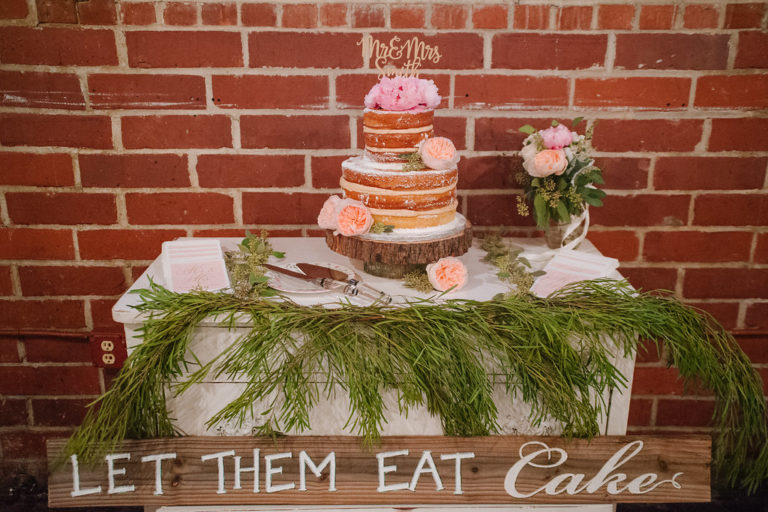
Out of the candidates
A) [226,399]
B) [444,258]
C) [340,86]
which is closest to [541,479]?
[444,258]

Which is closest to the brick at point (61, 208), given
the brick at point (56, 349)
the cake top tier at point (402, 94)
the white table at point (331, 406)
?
the brick at point (56, 349)

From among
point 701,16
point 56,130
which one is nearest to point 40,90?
point 56,130

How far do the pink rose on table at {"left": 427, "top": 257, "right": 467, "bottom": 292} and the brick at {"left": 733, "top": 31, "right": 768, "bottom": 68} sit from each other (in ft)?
2.96

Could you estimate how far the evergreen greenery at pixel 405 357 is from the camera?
3.60ft

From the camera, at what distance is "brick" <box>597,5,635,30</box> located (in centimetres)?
149

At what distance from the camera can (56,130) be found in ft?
5.09

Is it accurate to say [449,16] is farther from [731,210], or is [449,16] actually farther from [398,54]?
[731,210]

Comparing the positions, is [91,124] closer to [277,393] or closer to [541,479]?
[277,393]

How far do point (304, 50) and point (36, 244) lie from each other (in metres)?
0.86

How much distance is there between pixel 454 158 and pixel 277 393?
1.82 ft

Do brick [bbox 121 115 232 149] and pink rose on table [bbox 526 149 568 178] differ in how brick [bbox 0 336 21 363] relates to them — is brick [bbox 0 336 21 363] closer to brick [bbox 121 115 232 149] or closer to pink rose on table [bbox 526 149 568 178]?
brick [bbox 121 115 232 149]

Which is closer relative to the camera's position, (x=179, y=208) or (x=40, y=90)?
(x=40, y=90)

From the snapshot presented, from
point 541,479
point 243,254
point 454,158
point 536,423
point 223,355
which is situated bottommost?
point 541,479

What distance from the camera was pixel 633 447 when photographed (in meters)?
1.21
